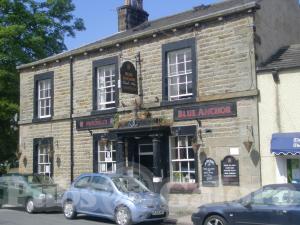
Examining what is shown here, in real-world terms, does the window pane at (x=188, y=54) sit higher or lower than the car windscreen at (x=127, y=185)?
higher

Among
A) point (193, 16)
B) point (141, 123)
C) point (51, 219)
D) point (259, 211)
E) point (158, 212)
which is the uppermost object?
point (193, 16)

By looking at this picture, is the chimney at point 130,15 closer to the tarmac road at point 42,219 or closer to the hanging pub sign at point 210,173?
the hanging pub sign at point 210,173

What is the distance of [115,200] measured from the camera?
1409 cm

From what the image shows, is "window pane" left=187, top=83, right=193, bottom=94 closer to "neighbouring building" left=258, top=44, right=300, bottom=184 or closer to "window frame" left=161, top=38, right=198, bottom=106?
"window frame" left=161, top=38, right=198, bottom=106

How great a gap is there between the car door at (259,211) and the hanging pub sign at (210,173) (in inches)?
197

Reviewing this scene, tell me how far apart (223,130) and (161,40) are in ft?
15.4

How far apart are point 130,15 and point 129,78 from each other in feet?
27.5

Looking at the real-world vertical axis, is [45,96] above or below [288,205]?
above

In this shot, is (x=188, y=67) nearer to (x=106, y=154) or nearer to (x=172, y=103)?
(x=172, y=103)

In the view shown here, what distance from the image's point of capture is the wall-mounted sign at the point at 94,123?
2030cm

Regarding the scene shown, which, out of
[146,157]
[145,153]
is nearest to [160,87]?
[145,153]

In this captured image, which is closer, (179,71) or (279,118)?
(279,118)

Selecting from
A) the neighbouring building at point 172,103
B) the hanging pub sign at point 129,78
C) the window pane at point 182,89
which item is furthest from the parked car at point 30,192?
the window pane at point 182,89

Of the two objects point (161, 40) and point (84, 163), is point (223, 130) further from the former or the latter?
point (84, 163)
